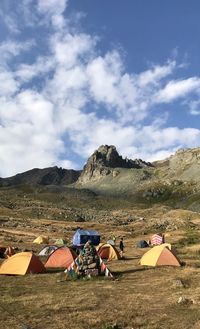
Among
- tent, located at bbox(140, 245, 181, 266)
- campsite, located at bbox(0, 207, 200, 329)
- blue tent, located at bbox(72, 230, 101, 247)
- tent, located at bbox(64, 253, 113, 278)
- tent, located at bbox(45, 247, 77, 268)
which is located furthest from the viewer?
blue tent, located at bbox(72, 230, 101, 247)

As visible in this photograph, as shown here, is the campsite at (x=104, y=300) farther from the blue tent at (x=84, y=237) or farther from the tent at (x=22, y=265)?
the blue tent at (x=84, y=237)

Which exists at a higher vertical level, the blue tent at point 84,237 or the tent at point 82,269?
the blue tent at point 84,237

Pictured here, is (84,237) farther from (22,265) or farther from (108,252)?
(22,265)

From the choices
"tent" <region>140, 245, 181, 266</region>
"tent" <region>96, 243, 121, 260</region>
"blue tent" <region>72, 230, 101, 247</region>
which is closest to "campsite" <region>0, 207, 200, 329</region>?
"tent" <region>140, 245, 181, 266</region>

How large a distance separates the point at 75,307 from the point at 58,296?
2685 mm

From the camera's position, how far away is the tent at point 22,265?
30.5 meters

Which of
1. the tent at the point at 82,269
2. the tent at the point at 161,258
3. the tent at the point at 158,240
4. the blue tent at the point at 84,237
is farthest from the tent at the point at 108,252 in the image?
the blue tent at the point at 84,237

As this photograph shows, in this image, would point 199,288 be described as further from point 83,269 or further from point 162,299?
point 83,269

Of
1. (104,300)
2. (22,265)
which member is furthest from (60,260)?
(104,300)

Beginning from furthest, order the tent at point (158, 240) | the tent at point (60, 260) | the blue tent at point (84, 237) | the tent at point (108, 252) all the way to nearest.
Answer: the blue tent at point (84, 237), the tent at point (158, 240), the tent at point (108, 252), the tent at point (60, 260)

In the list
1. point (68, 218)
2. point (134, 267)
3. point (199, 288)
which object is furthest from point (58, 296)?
point (68, 218)

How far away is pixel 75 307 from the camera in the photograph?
19.9 meters

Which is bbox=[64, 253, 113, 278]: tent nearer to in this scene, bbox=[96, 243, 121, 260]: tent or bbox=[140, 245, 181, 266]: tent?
bbox=[140, 245, 181, 266]: tent

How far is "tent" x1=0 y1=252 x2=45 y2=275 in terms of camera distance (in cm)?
3050
